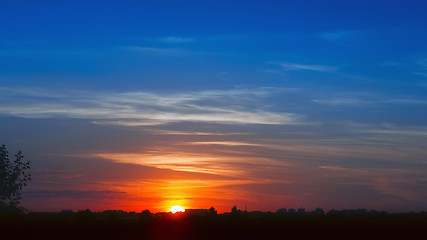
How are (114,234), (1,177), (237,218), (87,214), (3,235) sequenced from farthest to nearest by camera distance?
1. (1,177)
2. (237,218)
3. (87,214)
4. (114,234)
5. (3,235)

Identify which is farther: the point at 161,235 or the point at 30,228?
the point at 30,228

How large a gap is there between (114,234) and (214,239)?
821 cm

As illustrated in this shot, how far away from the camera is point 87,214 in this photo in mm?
62812

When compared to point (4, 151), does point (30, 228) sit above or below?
below

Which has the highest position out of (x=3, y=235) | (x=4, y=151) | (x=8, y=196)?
(x=4, y=151)

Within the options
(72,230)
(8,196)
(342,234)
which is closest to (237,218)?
(342,234)

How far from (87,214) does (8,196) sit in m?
22.9

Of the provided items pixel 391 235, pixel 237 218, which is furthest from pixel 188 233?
pixel 237 218

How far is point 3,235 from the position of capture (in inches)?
1641

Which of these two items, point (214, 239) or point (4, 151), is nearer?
point (214, 239)

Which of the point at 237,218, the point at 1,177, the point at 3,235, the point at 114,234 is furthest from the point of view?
the point at 1,177

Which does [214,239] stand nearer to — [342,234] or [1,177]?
[342,234]

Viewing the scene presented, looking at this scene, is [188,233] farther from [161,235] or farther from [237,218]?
[237,218]

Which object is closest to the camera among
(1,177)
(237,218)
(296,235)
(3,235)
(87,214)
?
(3,235)
